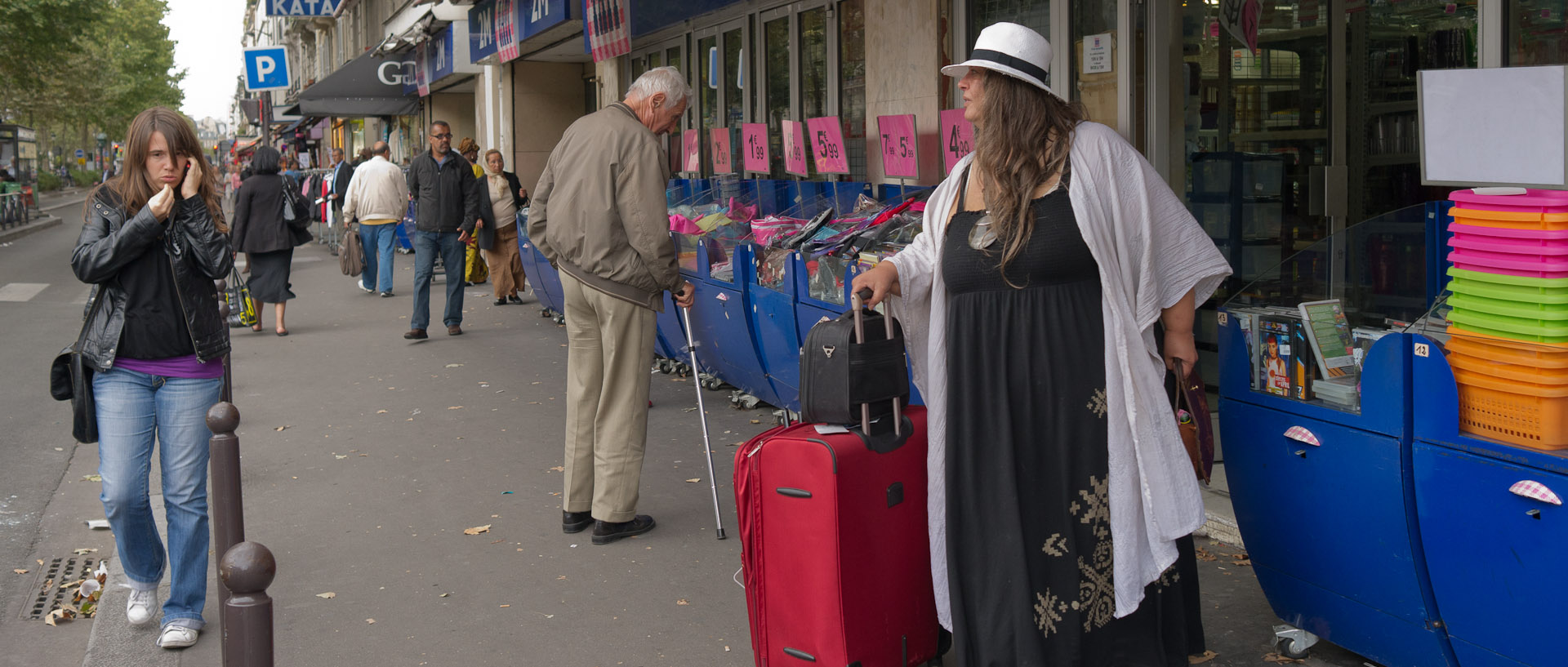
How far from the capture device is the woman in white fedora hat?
3.18 m

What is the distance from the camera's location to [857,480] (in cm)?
332

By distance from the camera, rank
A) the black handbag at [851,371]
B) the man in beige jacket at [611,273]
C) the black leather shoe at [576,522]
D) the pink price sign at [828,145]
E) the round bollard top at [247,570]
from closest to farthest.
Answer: the round bollard top at [247,570] → the black handbag at [851,371] → the man in beige jacket at [611,273] → the black leather shoe at [576,522] → the pink price sign at [828,145]

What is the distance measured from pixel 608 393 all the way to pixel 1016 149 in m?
2.45

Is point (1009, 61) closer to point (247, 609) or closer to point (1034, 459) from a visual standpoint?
point (1034, 459)

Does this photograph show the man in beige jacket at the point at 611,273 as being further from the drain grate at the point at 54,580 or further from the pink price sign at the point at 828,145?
the pink price sign at the point at 828,145

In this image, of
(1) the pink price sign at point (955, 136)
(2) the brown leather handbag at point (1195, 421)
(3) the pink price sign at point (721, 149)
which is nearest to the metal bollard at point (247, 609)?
(2) the brown leather handbag at point (1195, 421)

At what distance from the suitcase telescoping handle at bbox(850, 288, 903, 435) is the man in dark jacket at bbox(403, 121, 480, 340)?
8243 mm

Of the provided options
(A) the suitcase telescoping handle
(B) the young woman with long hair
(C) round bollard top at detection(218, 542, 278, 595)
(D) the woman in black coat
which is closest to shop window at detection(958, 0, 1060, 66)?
(A) the suitcase telescoping handle

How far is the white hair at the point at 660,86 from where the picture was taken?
16.6 ft

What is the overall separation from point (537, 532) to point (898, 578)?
2.37 meters

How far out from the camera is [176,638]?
164 inches

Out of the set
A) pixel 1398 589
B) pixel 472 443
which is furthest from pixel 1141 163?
pixel 472 443

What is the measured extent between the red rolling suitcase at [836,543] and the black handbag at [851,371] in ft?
0.18

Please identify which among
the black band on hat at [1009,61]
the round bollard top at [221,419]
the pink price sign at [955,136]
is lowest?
the round bollard top at [221,419]
